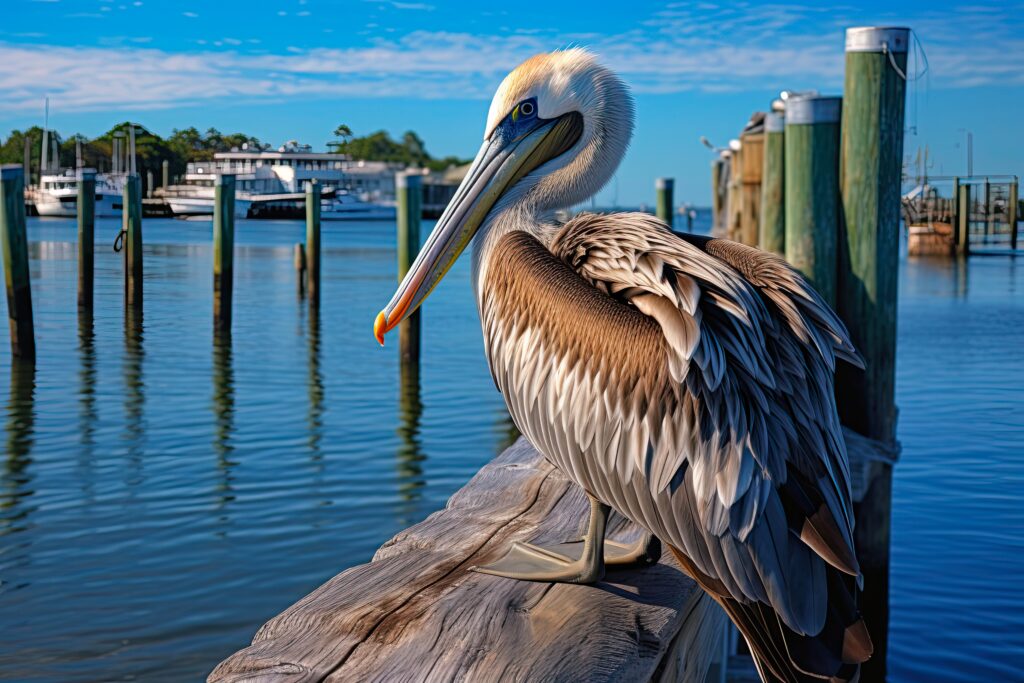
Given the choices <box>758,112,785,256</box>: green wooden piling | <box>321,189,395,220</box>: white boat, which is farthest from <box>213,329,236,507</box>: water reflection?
<box>321,189,395,220</box>: white boat

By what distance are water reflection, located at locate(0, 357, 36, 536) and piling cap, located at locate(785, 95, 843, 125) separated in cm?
495

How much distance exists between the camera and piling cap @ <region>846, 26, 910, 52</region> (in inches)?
183

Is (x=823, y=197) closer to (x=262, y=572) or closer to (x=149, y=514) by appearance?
(x=262, y=572)

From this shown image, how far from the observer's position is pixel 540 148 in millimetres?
3115

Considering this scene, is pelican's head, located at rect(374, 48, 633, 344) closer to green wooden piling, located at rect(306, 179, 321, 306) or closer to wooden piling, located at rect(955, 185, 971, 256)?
green wooden piling, located at rect(306, 179, 321, 306)

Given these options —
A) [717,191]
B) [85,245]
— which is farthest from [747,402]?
[717,191]

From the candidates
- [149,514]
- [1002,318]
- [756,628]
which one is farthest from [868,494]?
[1002,318]

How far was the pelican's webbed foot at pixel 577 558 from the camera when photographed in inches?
94.3

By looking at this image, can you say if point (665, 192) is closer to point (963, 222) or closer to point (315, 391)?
point (315, 391)

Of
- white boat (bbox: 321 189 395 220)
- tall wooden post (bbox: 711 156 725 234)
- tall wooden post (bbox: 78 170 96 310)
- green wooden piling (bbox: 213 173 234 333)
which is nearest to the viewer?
green wooden piling (bbox: 213 173 234 333)

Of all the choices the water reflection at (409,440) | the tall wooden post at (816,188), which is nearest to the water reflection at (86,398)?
the water reflection at (409,440)

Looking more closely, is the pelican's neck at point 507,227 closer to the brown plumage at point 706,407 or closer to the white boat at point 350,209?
the brown plumage at point 706,407

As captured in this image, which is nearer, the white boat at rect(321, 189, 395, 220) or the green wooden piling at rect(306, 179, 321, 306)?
the green wooden piling at rect(306, 179, 321, 306)

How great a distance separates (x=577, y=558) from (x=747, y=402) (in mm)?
601
